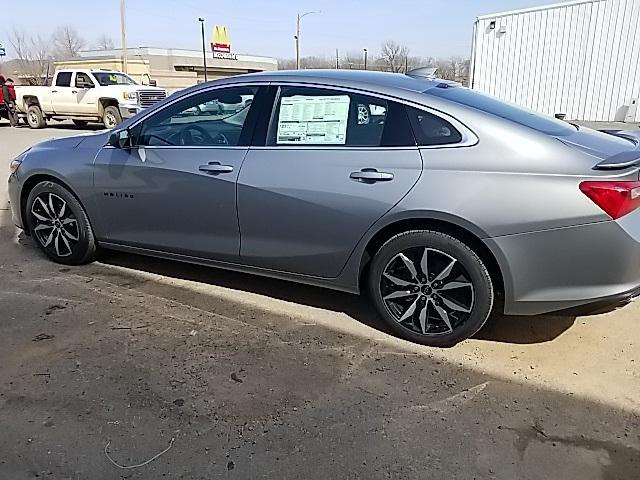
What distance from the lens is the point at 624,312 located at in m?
3.75

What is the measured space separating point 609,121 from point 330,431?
58.3ft

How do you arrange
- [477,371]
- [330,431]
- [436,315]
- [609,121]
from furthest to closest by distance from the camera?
[609,121], [436,315], [477,371], [330,431]

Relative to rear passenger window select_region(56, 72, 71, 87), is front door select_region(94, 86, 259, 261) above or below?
below

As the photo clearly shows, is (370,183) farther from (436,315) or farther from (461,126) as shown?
(436,315)

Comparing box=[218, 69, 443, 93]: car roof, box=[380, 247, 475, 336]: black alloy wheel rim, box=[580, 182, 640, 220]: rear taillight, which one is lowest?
box=[380, 247, 475, 336]: black alloy wheel rim

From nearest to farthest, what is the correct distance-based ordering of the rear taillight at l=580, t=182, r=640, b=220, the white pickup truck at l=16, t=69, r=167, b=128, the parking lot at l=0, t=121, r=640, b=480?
the parking lot at l=0, t=121, r=640, b=480
the rear taillight at l=580, t=182, r=640, b=220
the white pickup truck at l=16, t=69, r=167, b=128

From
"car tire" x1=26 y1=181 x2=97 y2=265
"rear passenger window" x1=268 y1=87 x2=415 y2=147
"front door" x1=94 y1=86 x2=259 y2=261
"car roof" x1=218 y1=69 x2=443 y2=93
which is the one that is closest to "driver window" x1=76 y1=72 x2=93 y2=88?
"car tire" x1=26 y1=181 x2=97 y2=265

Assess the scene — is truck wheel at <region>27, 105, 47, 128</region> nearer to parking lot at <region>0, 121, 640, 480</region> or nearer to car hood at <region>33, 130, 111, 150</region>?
car hood at <region>33, 130, 111, 150</region>

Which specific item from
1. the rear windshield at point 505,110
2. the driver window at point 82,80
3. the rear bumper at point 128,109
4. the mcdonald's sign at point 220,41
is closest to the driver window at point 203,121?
the rear windshield at point 505,110

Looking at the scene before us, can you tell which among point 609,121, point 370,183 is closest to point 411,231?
point 370,183

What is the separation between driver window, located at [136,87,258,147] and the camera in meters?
3.68

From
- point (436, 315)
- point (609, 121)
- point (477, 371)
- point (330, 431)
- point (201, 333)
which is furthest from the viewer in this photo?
point (609, 121)

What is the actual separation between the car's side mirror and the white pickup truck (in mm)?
13409

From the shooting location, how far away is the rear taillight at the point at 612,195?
2721 millimetres
